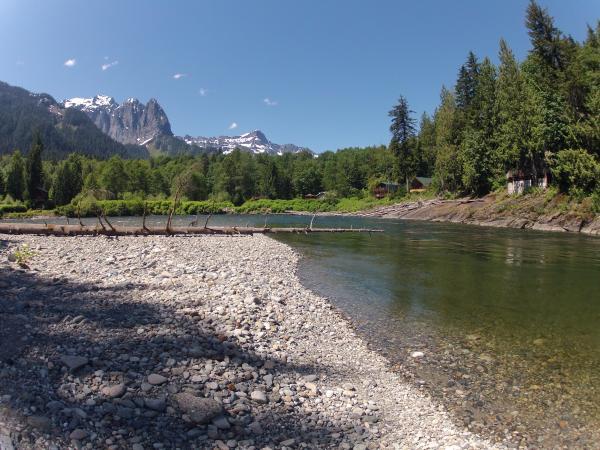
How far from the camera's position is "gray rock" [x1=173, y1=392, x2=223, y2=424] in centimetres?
573

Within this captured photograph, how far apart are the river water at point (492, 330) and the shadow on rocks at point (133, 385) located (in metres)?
2.95

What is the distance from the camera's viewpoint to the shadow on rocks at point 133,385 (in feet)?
16.8

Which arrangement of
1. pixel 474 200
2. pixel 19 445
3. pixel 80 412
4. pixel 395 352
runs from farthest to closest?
pixel 474 200, pixel 395 352, pixel 80 412, pixel 19 445

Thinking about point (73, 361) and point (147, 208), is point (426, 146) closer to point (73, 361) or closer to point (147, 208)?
point (147, 208)

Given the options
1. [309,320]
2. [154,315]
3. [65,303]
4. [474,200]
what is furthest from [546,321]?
[474,200]

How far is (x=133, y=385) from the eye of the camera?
20.5ft

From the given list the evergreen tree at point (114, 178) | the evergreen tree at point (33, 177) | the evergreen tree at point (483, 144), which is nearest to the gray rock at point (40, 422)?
the evergreen tree at point (483, 144)

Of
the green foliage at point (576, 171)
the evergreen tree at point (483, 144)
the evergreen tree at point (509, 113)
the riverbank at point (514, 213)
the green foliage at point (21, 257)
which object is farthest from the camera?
the evergreen tree at point (483, 144)

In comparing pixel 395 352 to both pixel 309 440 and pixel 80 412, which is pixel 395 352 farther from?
pixel 80 412

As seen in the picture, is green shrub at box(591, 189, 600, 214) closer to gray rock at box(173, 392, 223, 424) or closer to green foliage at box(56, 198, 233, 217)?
gray rock at box(173, 392, 223, 424)

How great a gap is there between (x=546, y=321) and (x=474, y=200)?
206 feet

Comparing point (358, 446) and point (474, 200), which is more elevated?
point (474, 200)

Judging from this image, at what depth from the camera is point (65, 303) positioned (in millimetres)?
10508

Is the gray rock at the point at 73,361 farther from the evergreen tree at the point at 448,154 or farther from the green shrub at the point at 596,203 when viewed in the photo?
the evergreen tree at the point at 448,154
